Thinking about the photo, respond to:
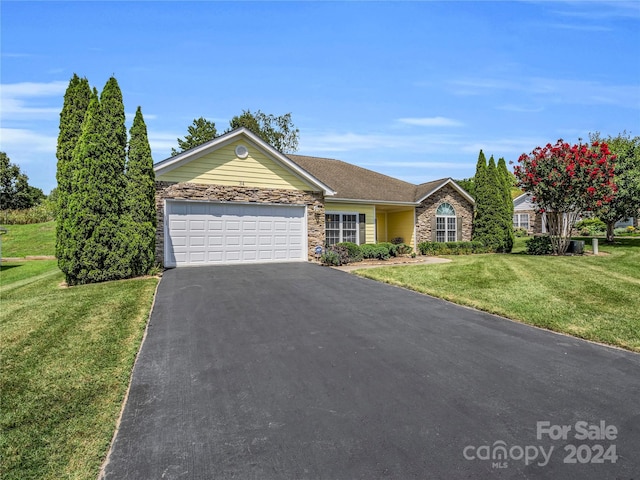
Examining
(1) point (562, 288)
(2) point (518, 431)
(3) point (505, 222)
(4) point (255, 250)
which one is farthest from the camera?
(3) point (505, 222)

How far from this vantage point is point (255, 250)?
15.0 meters

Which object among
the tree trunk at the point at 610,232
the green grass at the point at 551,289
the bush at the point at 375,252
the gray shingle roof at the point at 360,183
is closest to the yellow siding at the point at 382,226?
the gray shingle roof at the point at 360,183

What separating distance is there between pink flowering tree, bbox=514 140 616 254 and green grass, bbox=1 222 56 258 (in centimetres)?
2779

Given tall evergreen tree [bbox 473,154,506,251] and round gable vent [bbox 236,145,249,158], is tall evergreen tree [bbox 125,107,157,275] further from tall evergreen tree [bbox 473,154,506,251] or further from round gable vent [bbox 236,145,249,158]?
tall evergreen tree [bbox 473,154,506,251]

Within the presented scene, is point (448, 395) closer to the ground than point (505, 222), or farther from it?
closer to the ground

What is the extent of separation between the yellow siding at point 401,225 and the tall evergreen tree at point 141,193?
47.6ft

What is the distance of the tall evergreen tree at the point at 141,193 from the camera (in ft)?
38.2

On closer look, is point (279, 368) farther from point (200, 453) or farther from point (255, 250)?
point (255, 250)

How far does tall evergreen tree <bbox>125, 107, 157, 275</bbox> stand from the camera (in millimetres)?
11633

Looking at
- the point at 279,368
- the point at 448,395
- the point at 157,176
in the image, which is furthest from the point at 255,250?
the point at 448,395

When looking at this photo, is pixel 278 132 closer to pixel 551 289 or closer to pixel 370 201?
pixel 370 201

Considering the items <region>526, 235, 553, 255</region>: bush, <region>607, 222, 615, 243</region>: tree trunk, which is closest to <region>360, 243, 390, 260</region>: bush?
<region>526, 235, 553, 255</region>: bush

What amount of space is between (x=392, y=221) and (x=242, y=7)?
16091 mm

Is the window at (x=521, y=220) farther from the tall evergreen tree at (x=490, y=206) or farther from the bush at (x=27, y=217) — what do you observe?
the bush at (x=27, y=217)
